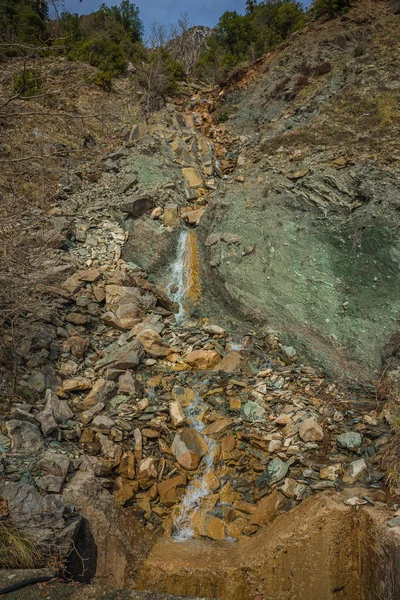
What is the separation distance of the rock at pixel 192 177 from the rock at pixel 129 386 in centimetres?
836

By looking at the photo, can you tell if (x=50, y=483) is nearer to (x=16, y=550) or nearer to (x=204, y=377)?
(x=16, y=550)

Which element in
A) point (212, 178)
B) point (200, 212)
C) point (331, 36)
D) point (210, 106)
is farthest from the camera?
point (210, 106)

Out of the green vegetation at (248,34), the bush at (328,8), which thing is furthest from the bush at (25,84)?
the green vegetation at (248,34)

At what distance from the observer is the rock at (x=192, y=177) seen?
45.4ft

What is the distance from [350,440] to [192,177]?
34.6 feet

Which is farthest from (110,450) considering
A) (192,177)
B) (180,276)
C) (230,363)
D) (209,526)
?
(192,177)

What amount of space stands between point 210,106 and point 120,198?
1041 cm

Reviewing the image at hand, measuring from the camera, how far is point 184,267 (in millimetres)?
11250

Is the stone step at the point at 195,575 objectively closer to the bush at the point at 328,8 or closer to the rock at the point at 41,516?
the rock at the point at 41,516

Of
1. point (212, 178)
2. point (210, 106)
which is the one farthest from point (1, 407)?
point (210, 106)

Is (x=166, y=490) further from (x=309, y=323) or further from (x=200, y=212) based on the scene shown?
(x=200, y=212)

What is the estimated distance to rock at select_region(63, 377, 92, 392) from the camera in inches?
280

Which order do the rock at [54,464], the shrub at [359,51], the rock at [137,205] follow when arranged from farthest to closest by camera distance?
the shrub at [359,51] < the rock at [137,205] < the rock at [54,464]

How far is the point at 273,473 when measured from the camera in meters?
5.94
